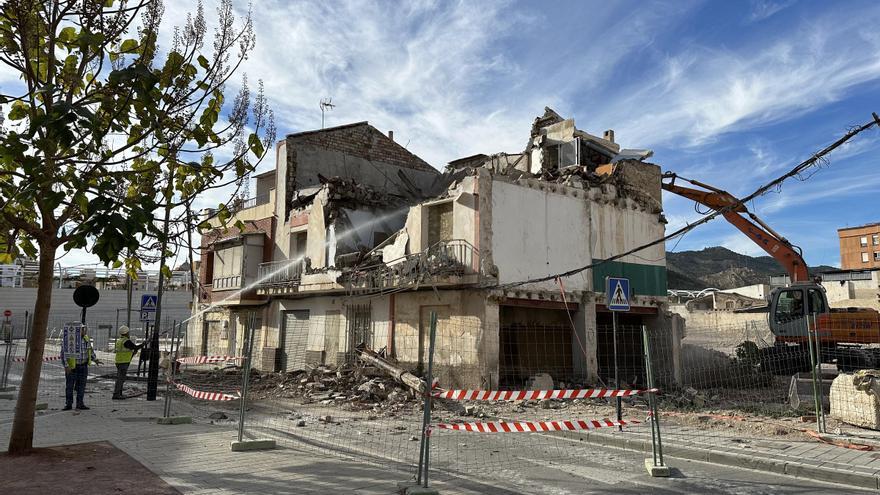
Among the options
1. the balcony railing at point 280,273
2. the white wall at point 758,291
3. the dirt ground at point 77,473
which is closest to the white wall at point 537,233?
the balcony railing at point 280,273

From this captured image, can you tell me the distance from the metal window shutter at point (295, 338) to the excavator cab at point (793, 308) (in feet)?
52.9

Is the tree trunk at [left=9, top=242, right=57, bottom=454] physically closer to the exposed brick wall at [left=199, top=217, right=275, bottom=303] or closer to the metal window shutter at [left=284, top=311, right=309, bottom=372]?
the metal window shutter at [left=284, top=311, right=309, bottom=372]

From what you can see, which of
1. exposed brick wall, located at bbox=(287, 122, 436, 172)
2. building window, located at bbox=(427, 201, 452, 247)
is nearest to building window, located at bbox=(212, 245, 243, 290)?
exposed brick wall, located at bbox=(287, 122, 436, 172)

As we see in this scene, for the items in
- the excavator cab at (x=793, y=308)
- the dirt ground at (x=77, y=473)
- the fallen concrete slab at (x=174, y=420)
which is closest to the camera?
the dirt ground at (x=77, y=473)

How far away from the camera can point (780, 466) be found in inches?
309

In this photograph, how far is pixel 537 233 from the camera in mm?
18469

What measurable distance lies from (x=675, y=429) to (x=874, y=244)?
290 ft

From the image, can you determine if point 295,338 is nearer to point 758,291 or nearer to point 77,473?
point 77,473

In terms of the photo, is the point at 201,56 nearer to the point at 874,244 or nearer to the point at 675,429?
the point at 675,429

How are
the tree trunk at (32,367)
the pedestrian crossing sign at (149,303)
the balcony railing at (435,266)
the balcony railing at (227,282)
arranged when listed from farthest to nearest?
the balcony railing at (227,282) < the pedestrian crossing sign at (149,303) < the balcony railing at (435,266) < the tree trunk at (32,367)

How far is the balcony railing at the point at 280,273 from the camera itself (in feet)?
78.4

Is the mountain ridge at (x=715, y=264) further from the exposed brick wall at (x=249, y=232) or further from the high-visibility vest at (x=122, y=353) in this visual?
the high-visibility vest at (x=122, y=353)

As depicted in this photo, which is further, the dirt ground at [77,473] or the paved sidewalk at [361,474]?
the paved sidewalk at [361,474]

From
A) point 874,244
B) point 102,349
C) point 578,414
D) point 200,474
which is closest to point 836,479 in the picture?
point 578,414
